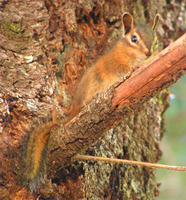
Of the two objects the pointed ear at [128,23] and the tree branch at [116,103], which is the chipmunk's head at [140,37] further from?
the tree branch at [116,103]

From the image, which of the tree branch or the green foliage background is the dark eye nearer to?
the tree branch

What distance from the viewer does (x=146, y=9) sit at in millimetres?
2934

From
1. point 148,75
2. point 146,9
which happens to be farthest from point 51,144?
point 146,9

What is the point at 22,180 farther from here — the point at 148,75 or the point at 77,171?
the point at 148,75

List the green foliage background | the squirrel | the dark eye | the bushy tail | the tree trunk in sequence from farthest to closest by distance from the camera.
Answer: the green foliage background → the dark eye → the squirrel → the tree trunk → the bushy tail

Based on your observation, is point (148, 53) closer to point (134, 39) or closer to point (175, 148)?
point (134, 39)

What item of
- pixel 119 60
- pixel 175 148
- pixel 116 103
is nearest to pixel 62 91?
pixel 119 60

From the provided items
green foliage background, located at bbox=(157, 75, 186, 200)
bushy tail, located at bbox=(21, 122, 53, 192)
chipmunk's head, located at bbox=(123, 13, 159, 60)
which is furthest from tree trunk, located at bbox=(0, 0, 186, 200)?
green foliage background, located at bbox=(157, 75, 186, 200)

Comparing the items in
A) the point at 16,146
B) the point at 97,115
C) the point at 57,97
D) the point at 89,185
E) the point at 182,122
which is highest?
the point at 182,122

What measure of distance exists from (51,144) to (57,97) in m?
0.54

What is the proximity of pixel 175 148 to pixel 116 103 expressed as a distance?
286cm

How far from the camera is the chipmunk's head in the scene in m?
2.48

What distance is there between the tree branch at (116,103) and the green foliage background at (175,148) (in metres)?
2.42

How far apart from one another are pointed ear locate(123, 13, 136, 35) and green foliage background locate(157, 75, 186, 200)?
1.41 metres
